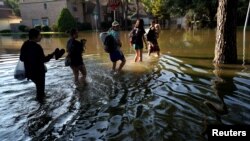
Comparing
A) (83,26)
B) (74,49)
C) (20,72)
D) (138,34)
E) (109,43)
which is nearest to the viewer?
(20,72)

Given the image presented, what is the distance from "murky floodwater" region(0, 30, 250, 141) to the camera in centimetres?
592

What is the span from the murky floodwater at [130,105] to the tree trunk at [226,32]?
71 cm

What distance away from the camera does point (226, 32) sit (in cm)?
1201

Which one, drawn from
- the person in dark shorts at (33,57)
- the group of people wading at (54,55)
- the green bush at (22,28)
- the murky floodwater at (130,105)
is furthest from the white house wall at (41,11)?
the person in dark shorts at (33,57)

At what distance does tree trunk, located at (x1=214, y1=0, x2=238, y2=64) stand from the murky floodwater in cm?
71

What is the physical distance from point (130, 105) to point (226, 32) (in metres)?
6.20

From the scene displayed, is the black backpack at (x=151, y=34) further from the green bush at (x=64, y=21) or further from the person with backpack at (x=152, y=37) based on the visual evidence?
the green bush at (x=64, y=21)

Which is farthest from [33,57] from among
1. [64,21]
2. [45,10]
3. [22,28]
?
[45,10]

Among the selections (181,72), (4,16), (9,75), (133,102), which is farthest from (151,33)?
(4,16)

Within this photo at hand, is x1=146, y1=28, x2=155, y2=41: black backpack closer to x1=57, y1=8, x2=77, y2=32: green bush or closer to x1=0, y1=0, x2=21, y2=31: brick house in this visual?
x1=57, y1=8, x2=77, y2=32: green bush

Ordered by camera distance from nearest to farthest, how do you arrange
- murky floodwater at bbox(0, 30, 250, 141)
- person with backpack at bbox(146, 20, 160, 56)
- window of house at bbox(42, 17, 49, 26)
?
murky floodwater at bbox(0, 30, 250, 141) < person with backpack at bbox(146, 20, 160, 56) < window of house at bbox(42, 17, 49, 26)

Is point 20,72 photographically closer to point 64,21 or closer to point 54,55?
point 54,55

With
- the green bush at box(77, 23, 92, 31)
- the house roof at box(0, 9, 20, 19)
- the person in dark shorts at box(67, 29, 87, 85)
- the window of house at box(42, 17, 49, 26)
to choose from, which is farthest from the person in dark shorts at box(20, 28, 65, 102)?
the house roof at box(0, 9, 20, 19)

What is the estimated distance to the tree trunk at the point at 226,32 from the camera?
11.8 m
